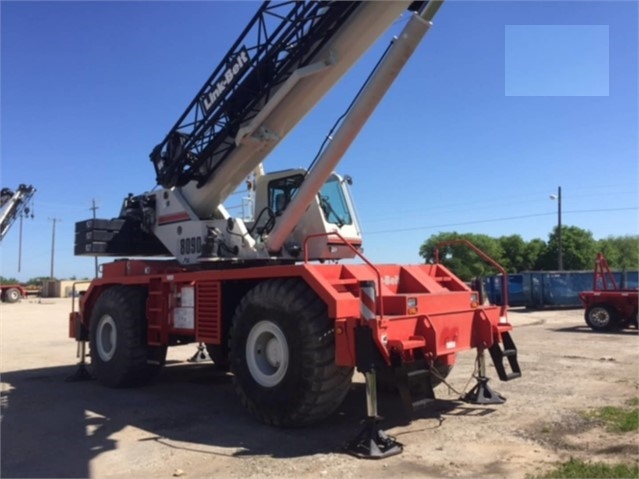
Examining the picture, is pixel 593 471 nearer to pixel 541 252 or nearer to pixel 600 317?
pixel 600 317

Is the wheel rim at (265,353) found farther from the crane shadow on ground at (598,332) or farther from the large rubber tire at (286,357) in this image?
the crane shadow on ground at (598,332)

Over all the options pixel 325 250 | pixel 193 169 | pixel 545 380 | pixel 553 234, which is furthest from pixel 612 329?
pixel 553 234

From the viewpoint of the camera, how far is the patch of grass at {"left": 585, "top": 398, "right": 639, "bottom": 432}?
6.30m

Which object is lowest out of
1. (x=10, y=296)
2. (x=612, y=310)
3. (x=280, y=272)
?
(x=10, y=296)

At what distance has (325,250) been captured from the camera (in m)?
8.59

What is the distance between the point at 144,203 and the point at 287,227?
3382 millimetres

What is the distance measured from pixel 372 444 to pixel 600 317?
49.6ft

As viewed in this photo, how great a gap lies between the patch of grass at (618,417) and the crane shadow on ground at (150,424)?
1251mm

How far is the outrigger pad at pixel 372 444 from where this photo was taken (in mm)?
5586

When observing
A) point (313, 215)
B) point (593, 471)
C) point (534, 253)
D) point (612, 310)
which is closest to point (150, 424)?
point (313, 215)

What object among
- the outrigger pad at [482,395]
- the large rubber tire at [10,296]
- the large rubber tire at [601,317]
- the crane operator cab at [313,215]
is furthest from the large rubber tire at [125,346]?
the large rubber tire at [10,296]

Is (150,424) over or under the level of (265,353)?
under

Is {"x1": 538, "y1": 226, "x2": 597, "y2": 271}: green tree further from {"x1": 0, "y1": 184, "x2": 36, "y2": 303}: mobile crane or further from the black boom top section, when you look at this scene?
the black boom top section

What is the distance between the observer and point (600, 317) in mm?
18297
